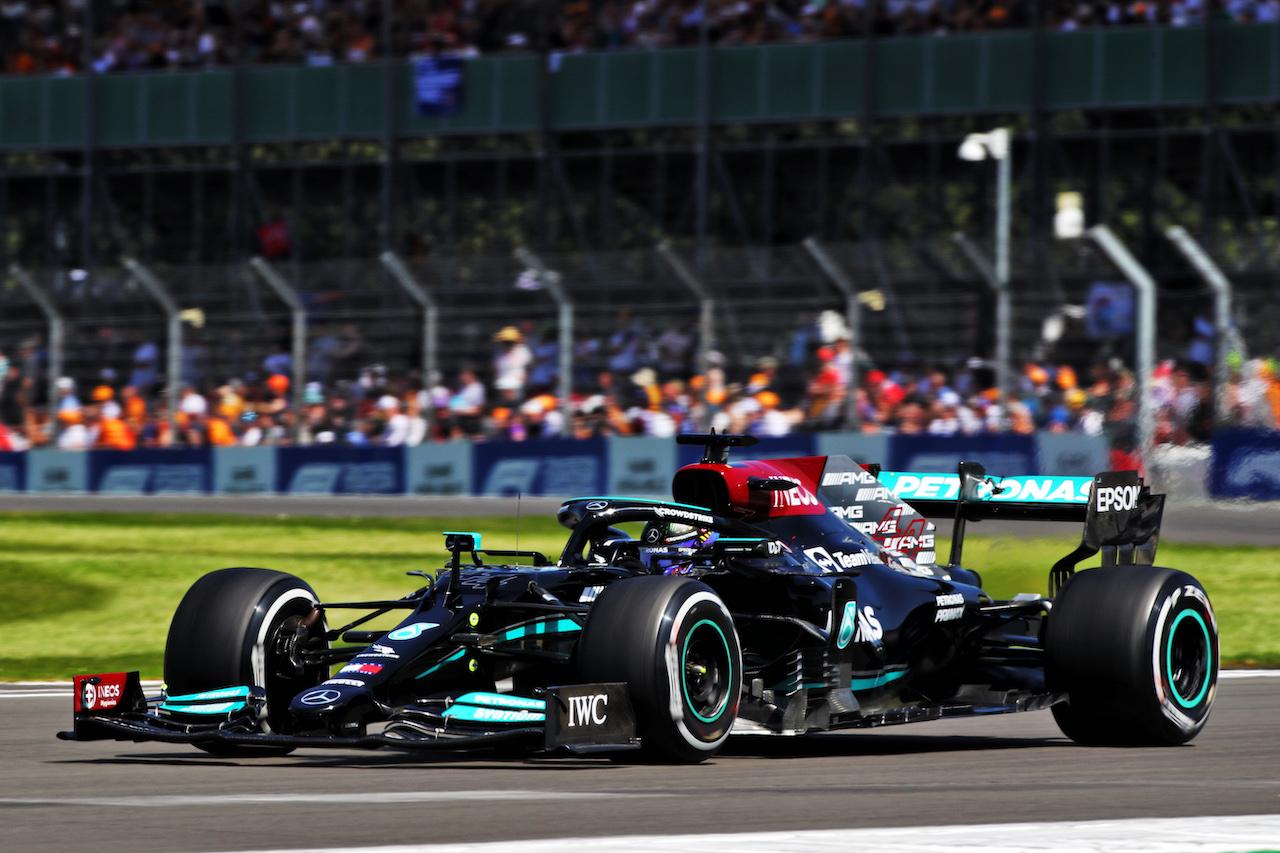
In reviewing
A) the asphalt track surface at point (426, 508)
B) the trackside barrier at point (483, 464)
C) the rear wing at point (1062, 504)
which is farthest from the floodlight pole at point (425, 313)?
the rear wing at point (1062, 504)

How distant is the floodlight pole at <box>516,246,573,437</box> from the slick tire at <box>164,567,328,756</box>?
16.1 m

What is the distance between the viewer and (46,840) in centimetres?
508

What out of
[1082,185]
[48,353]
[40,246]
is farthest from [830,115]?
[40,246]

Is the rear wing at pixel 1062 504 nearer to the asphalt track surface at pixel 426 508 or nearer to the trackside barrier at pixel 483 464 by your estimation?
the asphalt track surface at pixel 426 508

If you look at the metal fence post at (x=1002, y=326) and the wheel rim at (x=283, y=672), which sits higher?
the metal fence post at (x=1002, y=326)

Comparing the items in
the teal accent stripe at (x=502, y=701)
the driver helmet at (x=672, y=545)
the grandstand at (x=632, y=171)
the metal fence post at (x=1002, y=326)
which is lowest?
the teal accent stripe at (x=502, y=701)

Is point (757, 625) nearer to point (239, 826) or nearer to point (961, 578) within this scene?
point (961, 578)

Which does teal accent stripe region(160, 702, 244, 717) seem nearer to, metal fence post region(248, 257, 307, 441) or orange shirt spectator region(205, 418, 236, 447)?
metal fence post region(248, 257, 307, 441)

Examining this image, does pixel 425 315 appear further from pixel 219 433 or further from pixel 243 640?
pixel 243 640

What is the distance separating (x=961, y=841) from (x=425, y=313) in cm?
2001

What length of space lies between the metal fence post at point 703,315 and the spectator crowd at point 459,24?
8.97 meters

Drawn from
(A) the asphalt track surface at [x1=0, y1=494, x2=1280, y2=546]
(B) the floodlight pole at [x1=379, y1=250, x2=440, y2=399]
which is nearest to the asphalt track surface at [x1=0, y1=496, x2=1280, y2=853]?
(A) the asphalt track surface at [x1=0, y1=494, x2=1280, y2=546]

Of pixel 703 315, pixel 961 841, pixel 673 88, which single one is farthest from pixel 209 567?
pixel 673 88

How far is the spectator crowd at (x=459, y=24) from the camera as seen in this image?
29516 millimetres
